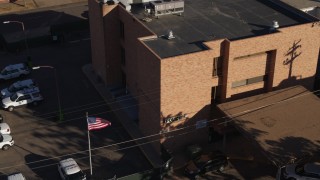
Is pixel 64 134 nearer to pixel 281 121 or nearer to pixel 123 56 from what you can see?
pixel 123 56

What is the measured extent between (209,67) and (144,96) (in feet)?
24.3

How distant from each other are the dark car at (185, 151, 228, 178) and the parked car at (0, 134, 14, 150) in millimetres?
17845

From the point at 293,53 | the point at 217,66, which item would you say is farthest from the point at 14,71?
the point at 293,53

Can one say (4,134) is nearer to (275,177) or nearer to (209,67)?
(209,67)

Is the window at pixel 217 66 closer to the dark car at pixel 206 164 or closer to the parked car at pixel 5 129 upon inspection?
the dark car at pixel 206 164

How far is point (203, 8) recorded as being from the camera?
55.1 meters

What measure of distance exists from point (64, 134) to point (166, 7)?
1708 cm

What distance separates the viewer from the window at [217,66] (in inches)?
1817

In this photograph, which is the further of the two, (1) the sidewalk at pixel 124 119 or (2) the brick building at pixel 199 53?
(1) the sidewalk at pixel 124 119

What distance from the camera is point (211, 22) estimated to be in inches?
2029

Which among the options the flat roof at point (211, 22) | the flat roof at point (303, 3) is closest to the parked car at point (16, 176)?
the flat roof at point (211, 22)

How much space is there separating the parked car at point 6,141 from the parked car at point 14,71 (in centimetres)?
1457

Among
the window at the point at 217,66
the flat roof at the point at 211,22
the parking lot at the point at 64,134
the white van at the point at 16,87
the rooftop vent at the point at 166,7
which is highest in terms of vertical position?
the rooftop vent at the point at 166,7

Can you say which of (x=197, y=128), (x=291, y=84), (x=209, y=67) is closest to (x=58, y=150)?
(x=197, y=128)
